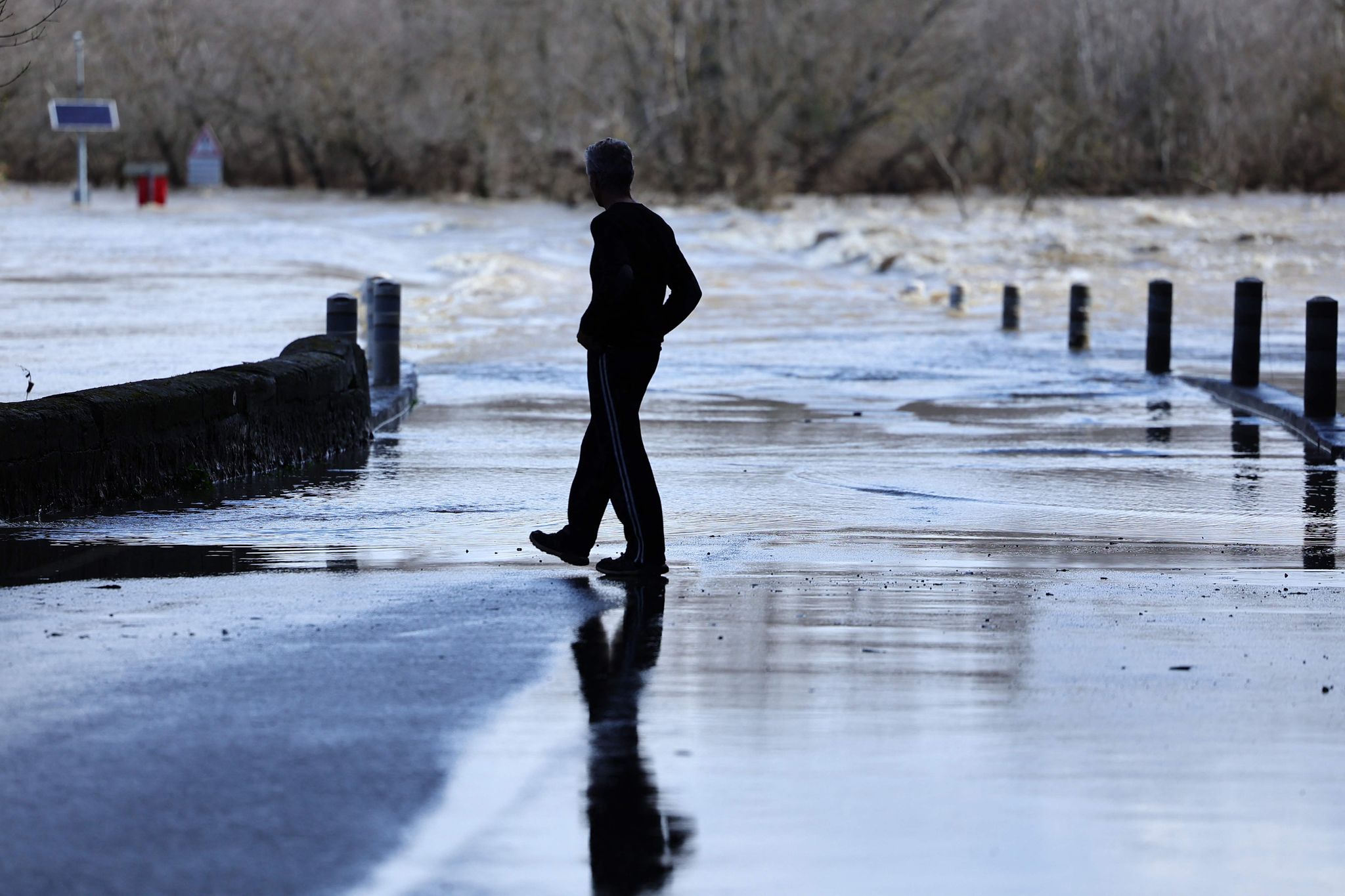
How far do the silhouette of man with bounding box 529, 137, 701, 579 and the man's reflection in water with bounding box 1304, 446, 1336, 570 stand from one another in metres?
3.04

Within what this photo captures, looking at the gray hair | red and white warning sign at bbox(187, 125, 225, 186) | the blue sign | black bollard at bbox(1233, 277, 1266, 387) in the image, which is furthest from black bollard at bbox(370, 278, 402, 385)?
red and white warning sign at bbox(187, 125, 225, 186)

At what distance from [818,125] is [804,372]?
1849 inches

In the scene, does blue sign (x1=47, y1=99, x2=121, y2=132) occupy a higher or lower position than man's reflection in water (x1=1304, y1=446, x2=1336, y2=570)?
higher

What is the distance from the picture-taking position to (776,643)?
25.1 feet

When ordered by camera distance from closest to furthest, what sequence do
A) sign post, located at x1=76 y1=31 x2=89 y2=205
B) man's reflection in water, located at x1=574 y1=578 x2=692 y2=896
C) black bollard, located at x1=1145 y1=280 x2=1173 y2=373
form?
man's reflection in water, located at x1=574 y1=578 x2=692 y2=896 < black bollard, located at x1=1145 y1=280 x2=1173 y2=373 < sign post, located at x1=76 y1=31 x2=89 y2=205

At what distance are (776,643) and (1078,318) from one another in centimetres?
1863

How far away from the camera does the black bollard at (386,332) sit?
61.8ft

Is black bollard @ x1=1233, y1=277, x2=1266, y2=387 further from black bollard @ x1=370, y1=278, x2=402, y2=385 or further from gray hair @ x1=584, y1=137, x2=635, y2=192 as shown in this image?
gray hair @ x1=584, y1=137, x2=635, y2=192

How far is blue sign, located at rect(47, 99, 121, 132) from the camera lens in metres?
67.2

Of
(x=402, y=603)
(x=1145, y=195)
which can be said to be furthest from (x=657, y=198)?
(x=402, y=603)

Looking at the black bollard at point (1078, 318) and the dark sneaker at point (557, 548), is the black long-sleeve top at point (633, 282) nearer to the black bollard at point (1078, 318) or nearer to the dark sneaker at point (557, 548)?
the dark sneaker at point (557, 548)

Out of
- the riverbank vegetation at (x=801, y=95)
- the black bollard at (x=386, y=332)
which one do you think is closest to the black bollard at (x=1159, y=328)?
the black bollard at (x=386, y=332)

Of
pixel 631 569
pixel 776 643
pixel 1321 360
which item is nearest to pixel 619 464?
pixel 631 569

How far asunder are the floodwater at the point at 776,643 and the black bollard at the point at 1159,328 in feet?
4.99
